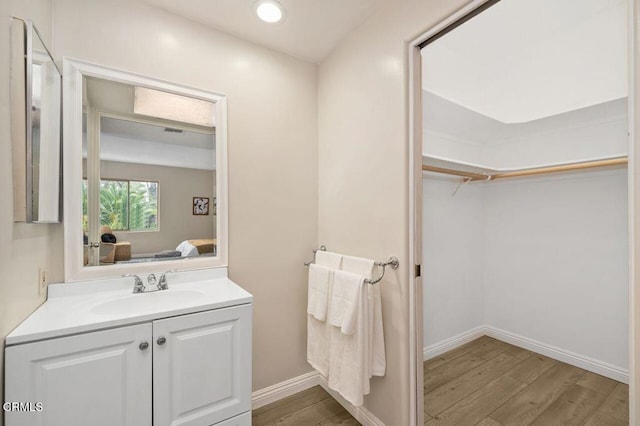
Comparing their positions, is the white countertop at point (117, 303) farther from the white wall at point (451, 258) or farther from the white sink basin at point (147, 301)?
the white wall at point (451, 258)

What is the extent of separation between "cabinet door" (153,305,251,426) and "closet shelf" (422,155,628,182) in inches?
64.1

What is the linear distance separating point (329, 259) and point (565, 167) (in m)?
1.71

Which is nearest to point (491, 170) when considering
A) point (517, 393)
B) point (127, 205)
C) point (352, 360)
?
point (517, 393)

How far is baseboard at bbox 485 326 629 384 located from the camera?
1.85 meters

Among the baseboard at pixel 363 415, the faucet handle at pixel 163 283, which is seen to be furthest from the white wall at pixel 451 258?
the faucet handle at pixel 163 283

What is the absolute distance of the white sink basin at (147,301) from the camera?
4.22ft

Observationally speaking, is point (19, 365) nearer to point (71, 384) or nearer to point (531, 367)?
point (71, 384)

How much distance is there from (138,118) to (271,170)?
0.84m

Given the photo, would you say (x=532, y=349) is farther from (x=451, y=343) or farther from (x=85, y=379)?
(x=85, y=379)

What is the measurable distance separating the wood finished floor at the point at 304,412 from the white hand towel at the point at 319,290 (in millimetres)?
633

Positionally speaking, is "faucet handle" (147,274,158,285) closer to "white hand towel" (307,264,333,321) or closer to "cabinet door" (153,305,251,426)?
"cabinet door" (153,305,251,426)

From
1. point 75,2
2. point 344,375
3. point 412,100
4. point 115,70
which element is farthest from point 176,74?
point 344,375

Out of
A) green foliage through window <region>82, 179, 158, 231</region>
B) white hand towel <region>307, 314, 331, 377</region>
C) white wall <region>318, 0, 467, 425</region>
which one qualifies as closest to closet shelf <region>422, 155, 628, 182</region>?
white wall <region>318, 0, 467, 425</region>

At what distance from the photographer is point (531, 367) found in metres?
2.11
